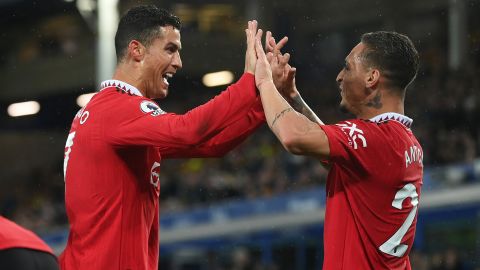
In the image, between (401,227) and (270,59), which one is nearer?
(401,227)

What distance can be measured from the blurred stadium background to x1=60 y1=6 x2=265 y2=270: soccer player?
4.30 ft

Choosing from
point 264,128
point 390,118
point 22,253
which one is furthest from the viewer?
point 264,128

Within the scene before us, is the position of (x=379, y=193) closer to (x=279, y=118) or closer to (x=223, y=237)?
(x=279, y=118)

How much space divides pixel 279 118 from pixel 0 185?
39.5ft

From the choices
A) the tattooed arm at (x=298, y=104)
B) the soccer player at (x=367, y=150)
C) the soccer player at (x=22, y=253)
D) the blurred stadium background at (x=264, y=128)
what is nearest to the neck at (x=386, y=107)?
the soccer player at (x=367, y=150)

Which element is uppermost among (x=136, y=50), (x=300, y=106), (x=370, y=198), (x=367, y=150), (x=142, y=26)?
(x=142, y=26)

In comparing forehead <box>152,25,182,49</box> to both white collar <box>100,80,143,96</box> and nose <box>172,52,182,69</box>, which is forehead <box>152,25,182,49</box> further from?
white collar <box>100,80,143,96</box>

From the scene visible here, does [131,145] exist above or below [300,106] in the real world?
below

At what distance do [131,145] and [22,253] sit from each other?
1105mm

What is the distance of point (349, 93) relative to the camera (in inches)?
146

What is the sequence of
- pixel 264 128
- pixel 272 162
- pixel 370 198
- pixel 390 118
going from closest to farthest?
pixel 370 198 < pixel 390 118 < pixel 264 128 < pixel 272 162

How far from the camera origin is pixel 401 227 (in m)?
3.56

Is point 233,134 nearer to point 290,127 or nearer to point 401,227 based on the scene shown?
point 290,127

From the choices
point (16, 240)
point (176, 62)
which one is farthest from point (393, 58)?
point (16, 240)
